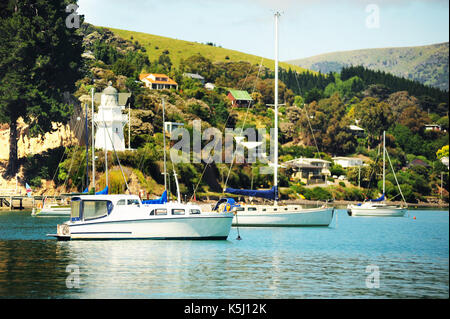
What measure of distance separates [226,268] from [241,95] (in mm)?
146811

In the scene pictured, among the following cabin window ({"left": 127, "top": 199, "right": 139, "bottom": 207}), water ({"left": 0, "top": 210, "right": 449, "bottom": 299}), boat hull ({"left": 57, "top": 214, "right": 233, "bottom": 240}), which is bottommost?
water ({"left": 0, "top": 210, "right": 449, "bottom": 299})

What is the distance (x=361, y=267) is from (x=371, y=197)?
94.3 meters

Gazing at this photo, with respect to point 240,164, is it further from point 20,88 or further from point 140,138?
point 20,88

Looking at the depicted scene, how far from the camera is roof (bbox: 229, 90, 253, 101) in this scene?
178075mm

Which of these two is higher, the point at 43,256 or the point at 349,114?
the point at 349,114

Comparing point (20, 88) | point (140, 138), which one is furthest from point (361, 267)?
point (20, 88)

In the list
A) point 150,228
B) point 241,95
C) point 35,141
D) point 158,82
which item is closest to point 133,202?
point 150,228

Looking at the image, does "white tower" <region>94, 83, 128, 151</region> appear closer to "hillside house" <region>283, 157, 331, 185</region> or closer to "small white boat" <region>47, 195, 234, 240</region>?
"hillside house" <region>283, 157, 331, 185</region>

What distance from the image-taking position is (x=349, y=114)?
7598 inches

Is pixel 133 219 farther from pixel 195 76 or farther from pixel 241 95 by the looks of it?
pixel 195 76

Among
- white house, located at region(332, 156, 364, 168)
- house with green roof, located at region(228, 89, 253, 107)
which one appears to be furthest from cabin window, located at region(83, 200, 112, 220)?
house with green roof, located at region(228, 89, 253, 107)

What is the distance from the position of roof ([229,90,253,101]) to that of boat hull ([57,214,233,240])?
132608 millimetres

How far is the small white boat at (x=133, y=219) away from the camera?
4534 cm

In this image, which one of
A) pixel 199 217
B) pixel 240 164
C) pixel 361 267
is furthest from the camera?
pixel 240 164
